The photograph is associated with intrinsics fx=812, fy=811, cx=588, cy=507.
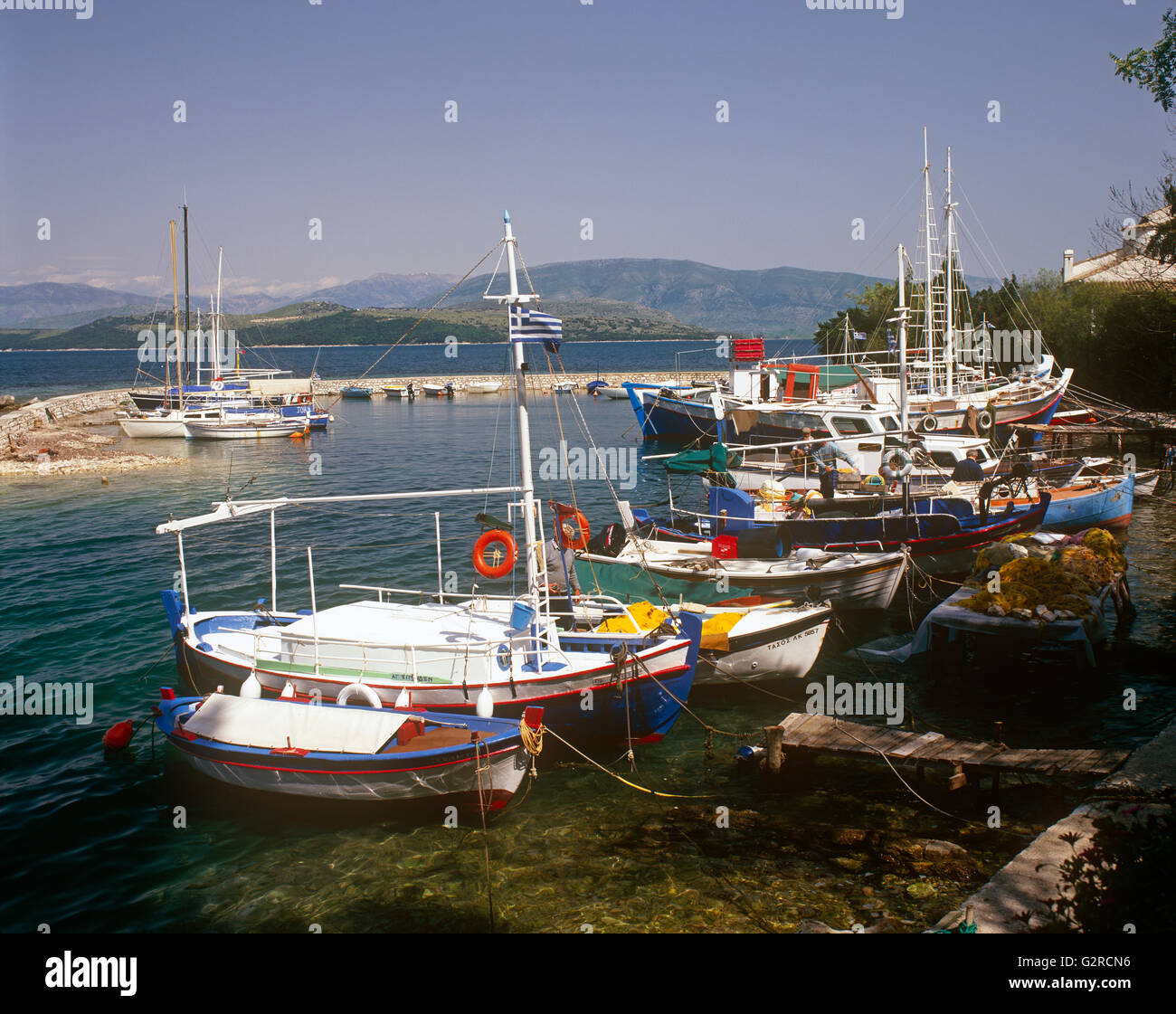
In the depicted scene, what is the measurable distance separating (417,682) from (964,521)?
1686cm

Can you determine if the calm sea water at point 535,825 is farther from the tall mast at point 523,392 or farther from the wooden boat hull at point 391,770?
the tall mast at point 523,392

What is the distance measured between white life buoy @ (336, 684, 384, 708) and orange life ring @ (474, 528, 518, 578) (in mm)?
2918

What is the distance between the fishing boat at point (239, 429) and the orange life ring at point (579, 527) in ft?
145

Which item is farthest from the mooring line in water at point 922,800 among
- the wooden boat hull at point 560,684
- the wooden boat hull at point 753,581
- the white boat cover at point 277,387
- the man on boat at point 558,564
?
the white boat cover at point 277,387

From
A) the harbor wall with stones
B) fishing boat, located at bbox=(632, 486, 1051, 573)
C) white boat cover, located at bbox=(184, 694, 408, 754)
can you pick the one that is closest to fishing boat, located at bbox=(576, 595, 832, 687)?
white boat cover, located at bbox=(184, 694, 408, 754)

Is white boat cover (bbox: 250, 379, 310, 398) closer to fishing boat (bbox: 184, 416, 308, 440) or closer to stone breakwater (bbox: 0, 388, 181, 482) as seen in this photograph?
fishing boat (bbox: 184, 416, 308, 440)

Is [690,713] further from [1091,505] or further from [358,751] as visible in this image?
[1091,505]

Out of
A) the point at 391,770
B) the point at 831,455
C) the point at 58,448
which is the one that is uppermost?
the point at 58,448

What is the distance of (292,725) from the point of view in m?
12.6

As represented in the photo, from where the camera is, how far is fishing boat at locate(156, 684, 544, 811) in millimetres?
11938

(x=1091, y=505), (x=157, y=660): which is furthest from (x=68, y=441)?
(x=1091, y=505)

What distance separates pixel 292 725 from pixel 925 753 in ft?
32.0

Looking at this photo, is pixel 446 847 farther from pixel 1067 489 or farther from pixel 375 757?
pixel 1067 489

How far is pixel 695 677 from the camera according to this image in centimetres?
1680
